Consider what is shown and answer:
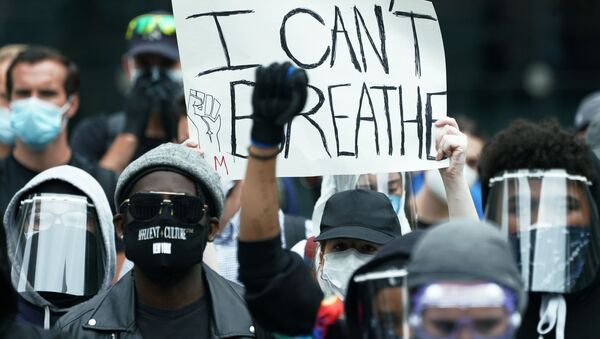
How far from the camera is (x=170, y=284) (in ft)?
14.5

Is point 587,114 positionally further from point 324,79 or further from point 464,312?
point 464,312

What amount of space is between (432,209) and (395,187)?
1465mm

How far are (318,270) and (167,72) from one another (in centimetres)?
296

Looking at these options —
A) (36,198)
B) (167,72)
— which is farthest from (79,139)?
(36,198)

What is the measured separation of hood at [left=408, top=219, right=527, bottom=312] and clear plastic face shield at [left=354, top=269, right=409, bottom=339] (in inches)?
9.9

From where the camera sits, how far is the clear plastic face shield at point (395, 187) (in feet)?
18.9

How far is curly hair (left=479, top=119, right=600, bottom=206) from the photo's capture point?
461cm

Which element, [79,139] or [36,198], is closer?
[36,198]

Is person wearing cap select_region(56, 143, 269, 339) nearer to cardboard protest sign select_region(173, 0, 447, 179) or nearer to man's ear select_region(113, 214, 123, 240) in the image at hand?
man's ear select_region(113, 214, 123, 240)

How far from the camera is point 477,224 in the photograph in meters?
3.41

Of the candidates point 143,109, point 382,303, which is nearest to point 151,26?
point 143,109

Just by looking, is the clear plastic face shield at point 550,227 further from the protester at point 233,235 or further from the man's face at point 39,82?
the man's face at point 39,82

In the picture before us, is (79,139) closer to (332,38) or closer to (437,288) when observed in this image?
(332,38)

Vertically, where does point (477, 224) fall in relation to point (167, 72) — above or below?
below
